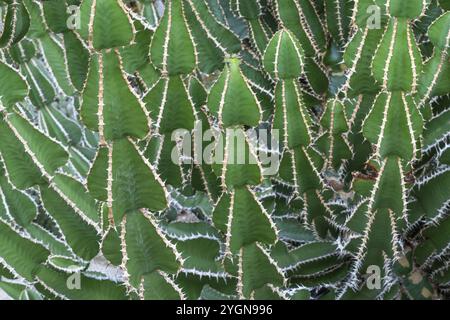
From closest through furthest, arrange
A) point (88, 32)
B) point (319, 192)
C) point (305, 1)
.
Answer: point (88, 32) < point (319, 192) < point (305, 1)

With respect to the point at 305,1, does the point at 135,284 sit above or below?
below

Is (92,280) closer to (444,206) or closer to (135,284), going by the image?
(135,284)

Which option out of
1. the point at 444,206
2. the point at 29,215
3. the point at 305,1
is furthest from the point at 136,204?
the point at 305,1

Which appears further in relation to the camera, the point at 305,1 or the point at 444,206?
the point at 305,1

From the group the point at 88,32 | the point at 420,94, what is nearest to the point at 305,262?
the point at 420,94

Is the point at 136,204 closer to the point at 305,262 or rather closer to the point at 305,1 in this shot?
the point at 305,262
